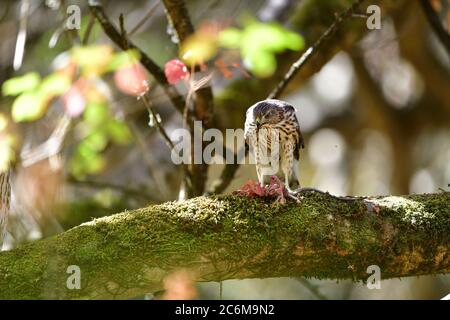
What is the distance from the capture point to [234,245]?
10.8 ft

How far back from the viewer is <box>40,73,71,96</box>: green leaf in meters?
5.23

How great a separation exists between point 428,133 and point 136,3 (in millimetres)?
3928

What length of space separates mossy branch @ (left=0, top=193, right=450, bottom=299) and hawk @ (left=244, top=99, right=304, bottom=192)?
546mm

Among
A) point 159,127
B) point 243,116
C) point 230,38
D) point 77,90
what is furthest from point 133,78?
point 243,116

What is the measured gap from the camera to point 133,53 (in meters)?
4.62

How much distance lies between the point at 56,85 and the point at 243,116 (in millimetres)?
1454

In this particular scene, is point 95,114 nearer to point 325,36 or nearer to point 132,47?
point 132,47

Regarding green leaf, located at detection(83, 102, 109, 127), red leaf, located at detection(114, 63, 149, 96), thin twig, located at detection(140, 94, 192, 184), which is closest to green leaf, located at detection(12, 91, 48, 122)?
green leaf, located at detection(83, 102, 109, 127)

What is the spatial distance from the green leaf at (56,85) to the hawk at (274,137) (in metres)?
1.78

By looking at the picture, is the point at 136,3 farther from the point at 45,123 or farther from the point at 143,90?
the point at 143,90

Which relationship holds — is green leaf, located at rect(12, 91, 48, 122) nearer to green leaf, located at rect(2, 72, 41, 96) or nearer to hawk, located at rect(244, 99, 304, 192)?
green leaf, located at rect(2, 72, 41, 96)

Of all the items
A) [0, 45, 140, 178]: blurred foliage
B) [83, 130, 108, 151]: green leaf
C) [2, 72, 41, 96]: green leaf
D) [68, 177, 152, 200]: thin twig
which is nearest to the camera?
[0, 45, 140, 178]: blurred foliage

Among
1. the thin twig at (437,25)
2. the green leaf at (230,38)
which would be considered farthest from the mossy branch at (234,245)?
the thin twig at (437,25)

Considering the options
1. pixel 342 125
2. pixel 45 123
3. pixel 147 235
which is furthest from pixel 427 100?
pixel 147 235
